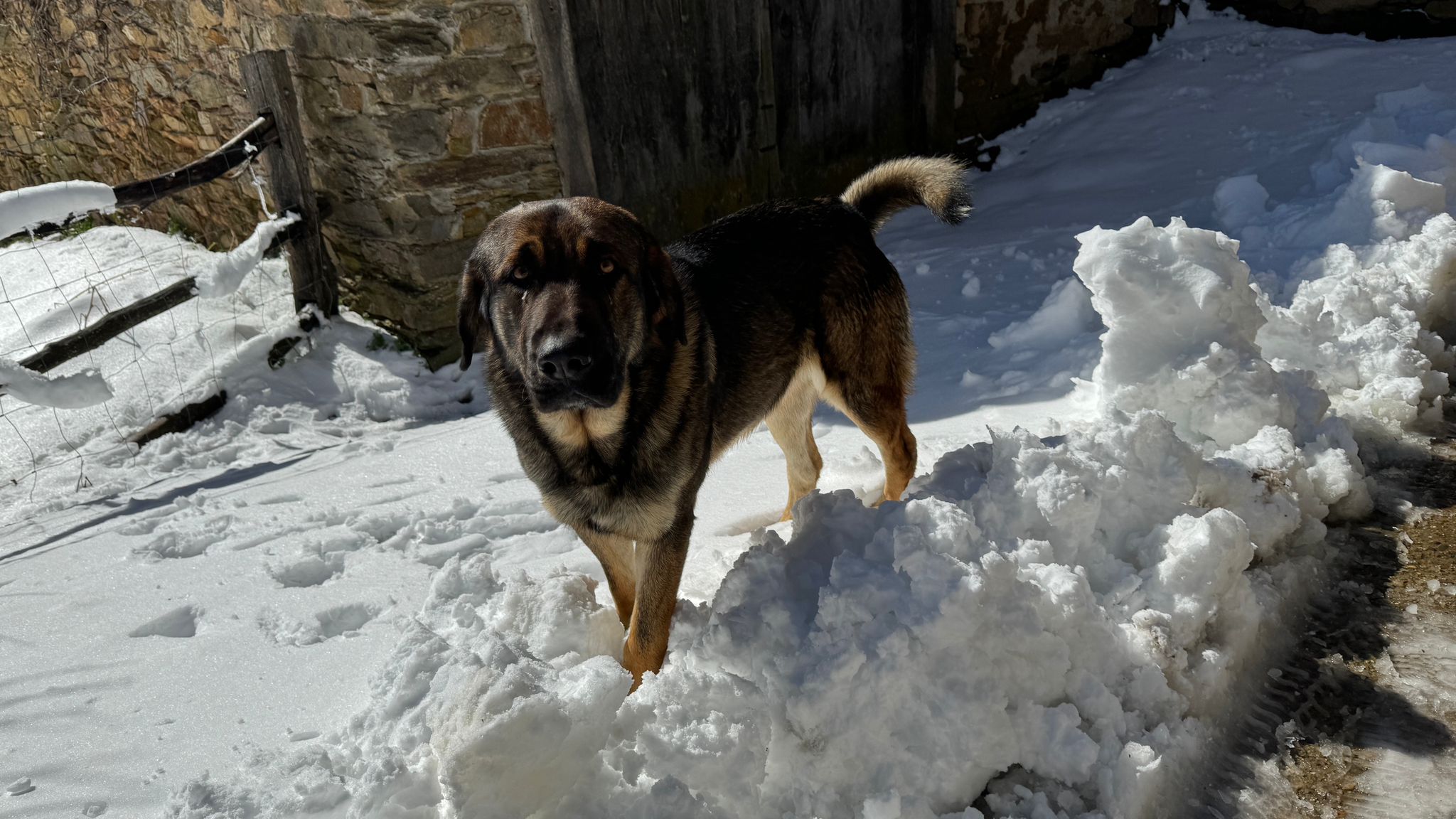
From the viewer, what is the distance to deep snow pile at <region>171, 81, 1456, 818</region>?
221 cm

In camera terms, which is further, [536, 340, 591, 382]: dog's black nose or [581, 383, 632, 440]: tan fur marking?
[581, 383, 632, 440]: tan fur marking

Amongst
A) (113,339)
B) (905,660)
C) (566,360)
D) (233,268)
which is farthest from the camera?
(113,339)

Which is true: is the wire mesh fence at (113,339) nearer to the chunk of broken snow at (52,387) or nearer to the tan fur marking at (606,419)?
the chunk of broken snow at (52,387)

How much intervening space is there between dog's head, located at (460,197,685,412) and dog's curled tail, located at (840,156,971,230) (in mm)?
1263

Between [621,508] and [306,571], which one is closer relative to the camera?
[621,508]

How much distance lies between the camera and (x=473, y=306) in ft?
9.75

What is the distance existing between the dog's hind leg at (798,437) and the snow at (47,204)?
3.27m

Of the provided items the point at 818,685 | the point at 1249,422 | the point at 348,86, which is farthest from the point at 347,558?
the point at 1249,422

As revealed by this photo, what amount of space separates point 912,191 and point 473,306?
1.83 m

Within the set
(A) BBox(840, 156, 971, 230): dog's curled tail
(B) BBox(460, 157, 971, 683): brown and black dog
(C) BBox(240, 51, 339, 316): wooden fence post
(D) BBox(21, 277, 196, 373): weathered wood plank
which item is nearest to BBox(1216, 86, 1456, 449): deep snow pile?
(A) BBox(840, 156, 971, 230): dog's curled tail

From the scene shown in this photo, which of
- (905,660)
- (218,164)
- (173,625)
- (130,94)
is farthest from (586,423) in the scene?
(130,94)

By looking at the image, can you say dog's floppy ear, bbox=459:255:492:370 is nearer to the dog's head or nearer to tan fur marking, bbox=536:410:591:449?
the dog's head

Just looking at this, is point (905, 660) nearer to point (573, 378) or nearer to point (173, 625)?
point (573, 378)

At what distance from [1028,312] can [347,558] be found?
12.0 feet
